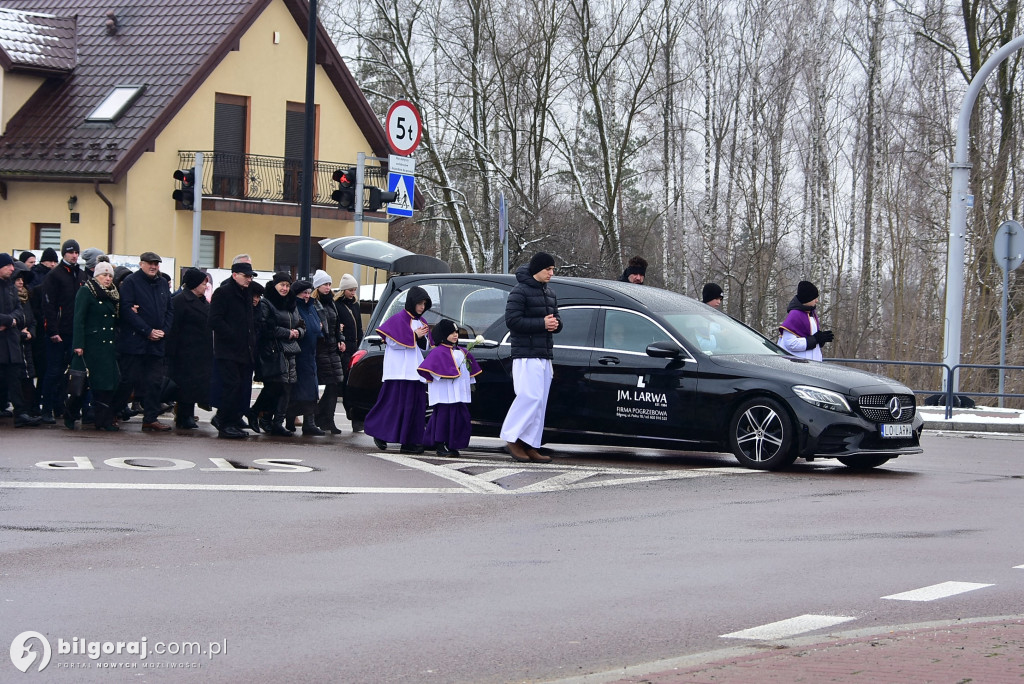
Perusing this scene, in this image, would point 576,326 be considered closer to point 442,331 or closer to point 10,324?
point 442,331

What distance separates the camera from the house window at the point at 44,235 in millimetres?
37469

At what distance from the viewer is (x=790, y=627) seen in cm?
704

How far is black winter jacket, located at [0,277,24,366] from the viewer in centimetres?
1591

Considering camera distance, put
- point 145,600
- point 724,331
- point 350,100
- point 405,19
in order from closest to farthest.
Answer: point 145,600
point 724,331
point 350,100
point 405,19

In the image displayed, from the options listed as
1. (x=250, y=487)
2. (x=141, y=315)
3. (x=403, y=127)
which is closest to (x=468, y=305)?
(x=141, y=315)

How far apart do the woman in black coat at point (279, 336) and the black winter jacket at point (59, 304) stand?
213cm

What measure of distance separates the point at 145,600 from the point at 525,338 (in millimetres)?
7052

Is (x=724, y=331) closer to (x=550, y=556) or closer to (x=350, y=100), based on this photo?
(x=550, y=556)

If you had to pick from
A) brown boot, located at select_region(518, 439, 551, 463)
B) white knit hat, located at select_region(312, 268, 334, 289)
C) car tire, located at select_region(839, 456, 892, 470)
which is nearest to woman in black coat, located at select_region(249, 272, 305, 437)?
white knit hat, located at select_region(312, 268, 334, 289)

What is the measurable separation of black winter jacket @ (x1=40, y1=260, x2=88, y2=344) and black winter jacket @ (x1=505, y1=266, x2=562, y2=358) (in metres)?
5.43

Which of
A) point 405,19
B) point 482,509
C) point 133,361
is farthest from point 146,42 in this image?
point 482,509

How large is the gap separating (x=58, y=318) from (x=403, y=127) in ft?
21.0

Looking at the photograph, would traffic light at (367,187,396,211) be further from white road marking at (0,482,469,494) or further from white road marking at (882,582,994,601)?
white road marking at (882,582,994,601)

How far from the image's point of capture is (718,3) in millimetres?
46250
